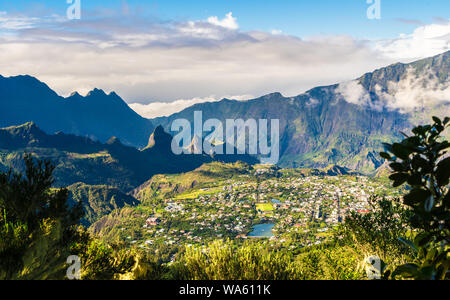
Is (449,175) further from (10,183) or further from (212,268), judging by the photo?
(10,183)

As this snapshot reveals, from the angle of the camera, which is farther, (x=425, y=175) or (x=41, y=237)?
(x=41, y=237)

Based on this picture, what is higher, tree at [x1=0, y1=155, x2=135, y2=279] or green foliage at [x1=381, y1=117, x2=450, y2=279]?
green foliage at [x1=381, y1=117, x2=450, y2=279]

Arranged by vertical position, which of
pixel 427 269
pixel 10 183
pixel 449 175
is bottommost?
pixel 10 183

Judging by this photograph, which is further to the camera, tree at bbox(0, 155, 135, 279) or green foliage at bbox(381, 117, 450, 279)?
tree at bbox(0, 155, 135, 279)

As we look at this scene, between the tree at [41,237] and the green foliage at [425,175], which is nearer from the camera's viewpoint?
the green foliage at [425,175]

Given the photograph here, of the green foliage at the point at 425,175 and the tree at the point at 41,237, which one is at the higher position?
the green foliage at the point at 425,175

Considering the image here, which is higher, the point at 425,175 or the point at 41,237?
the point at 425,175
